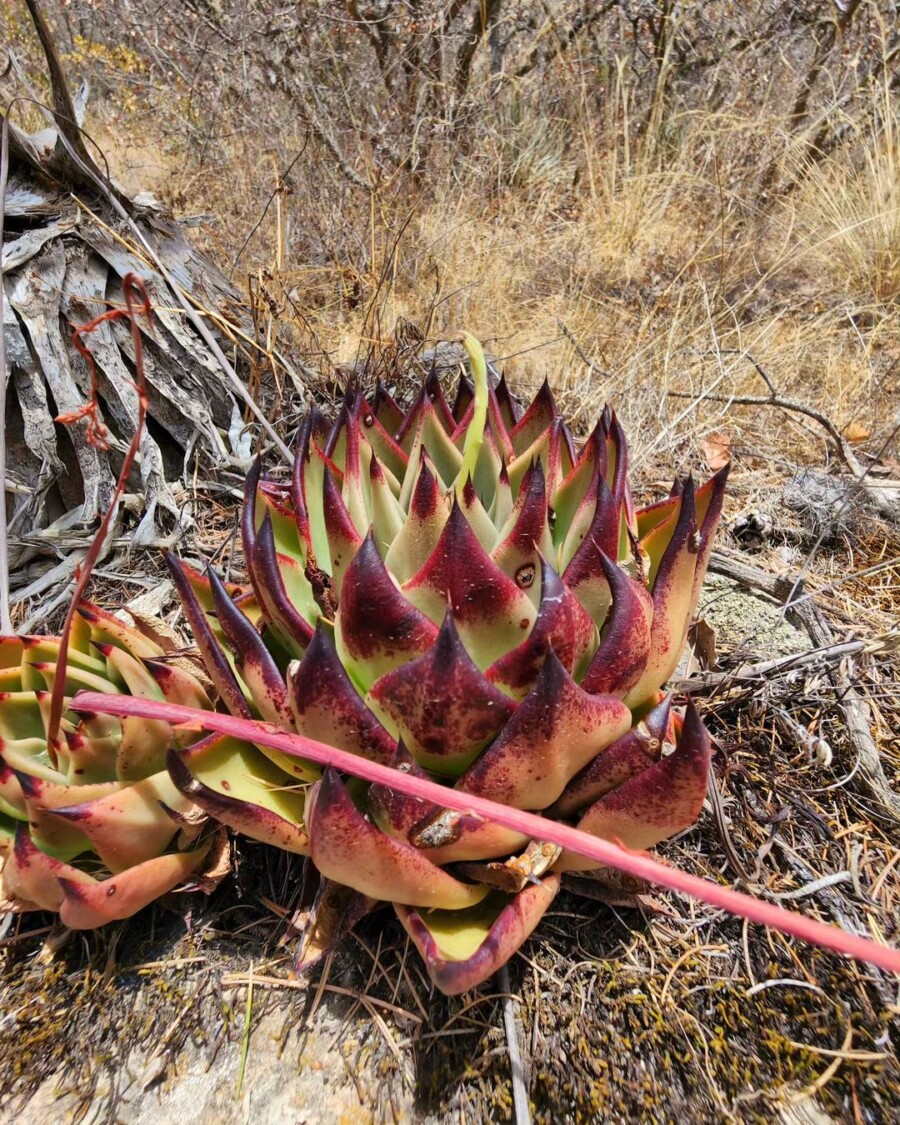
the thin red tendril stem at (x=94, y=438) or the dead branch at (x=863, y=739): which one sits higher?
the thin red tendril stem at (x=94, y=438)

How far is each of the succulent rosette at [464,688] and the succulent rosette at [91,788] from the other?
0.10 m

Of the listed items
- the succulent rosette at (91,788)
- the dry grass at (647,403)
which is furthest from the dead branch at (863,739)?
the succulent rosette at (91,788)

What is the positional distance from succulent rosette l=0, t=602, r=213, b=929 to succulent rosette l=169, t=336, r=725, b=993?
0.34ft

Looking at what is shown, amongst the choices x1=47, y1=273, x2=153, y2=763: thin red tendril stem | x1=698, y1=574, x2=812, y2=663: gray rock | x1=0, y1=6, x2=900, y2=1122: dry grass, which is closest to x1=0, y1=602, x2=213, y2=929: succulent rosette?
x1=47, y1=273, x2=153, y2=763: thin red tendril stem

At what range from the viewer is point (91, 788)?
0.90 meters

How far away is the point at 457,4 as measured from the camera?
4.39 meters

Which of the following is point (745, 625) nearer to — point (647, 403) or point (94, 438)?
point (647, 403)

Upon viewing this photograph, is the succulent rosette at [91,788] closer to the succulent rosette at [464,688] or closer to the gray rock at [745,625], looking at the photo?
the succulent rosette at [464,688]

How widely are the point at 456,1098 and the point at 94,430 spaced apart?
93cm

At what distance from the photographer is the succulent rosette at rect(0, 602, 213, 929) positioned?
33.0 inches

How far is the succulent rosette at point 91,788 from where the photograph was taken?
0.84 m

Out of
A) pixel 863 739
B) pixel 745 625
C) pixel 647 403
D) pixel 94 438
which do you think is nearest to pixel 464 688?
pixel 94 438

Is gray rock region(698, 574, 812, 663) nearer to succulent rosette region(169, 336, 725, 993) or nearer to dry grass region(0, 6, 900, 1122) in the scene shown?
dry grass region(0, 6, 900, 1122)

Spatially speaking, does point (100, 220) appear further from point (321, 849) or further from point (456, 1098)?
point (456, 1098)
